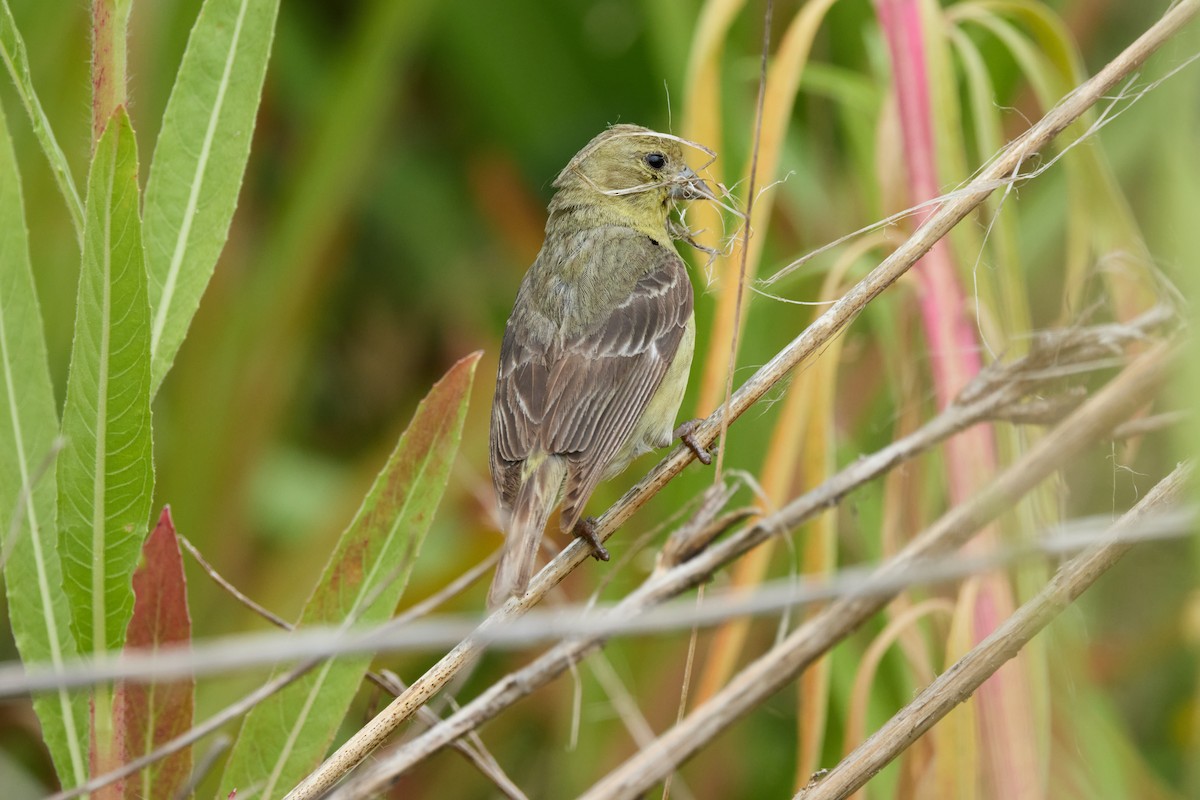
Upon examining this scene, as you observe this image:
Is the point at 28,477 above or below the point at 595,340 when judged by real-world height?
above

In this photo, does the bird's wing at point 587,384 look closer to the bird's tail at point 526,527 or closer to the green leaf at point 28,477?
the bird's tail at point 526,527

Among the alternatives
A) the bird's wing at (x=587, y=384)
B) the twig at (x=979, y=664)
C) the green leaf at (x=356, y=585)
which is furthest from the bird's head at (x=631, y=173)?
the twig at (x=979, y=664)

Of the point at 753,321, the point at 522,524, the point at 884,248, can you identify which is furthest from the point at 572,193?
the point at 522,524

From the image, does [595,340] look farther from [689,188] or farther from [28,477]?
[28,477]

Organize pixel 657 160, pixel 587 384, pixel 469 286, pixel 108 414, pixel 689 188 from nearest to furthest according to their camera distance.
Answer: pixel 108 414 → pixel 587 384 → pixel 689 188 → pixel 657 160 → pixel 469 286

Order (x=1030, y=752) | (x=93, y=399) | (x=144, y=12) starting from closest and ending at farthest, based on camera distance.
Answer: (x=93, y=399) < (x=1030, y=752) < (x=144, y=12)

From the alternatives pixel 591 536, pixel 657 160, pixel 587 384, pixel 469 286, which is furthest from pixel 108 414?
pixel 469 286

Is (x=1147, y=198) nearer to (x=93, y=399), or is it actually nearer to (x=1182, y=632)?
(x=1182, y=632)

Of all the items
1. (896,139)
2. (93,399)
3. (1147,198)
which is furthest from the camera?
(1147,198)
